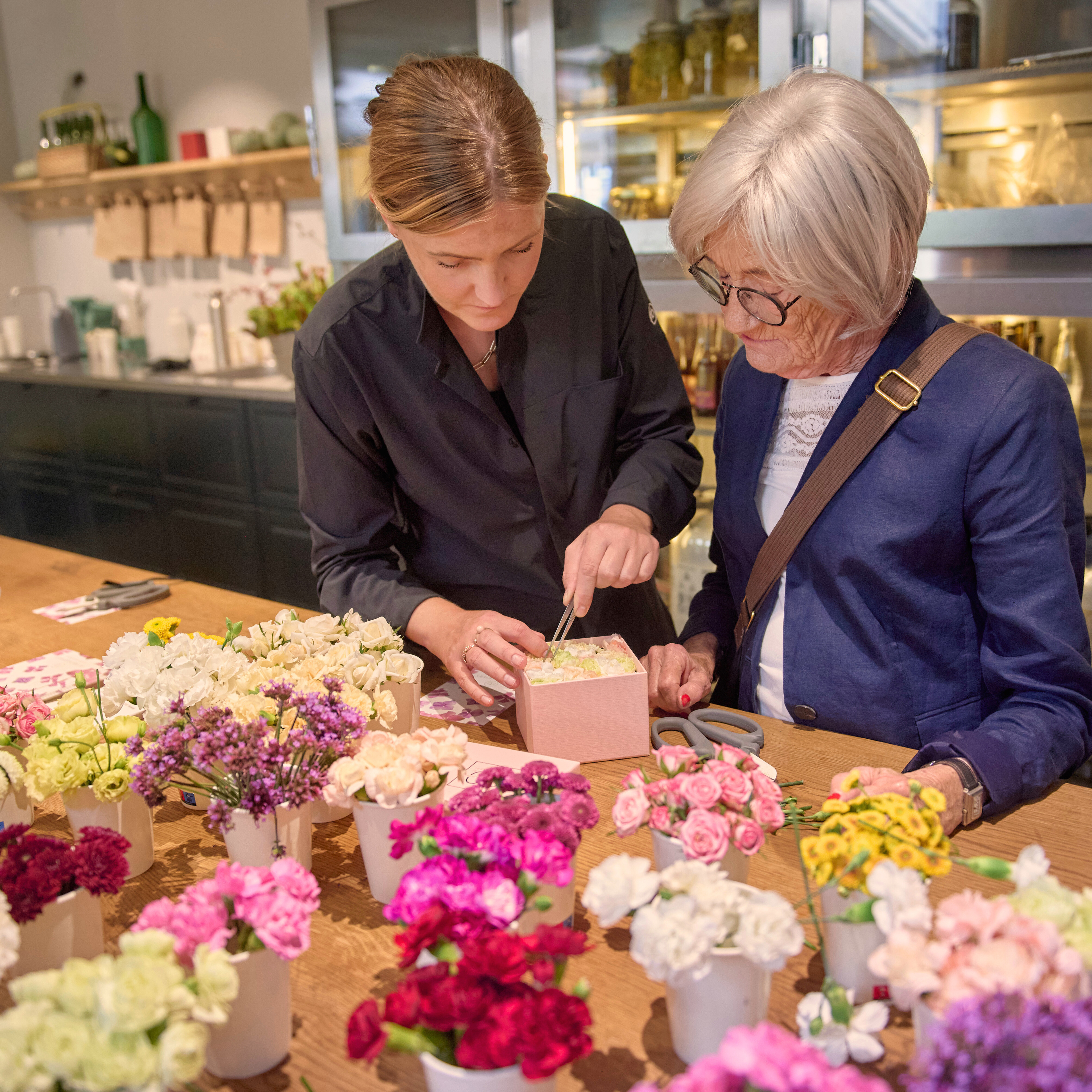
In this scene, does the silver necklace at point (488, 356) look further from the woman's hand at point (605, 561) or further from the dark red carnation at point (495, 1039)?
the dark red carnation at point (495, 1039)

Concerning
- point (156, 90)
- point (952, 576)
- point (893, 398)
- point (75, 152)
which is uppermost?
point (156, 90)

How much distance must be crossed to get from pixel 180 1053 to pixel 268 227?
15.8 feet

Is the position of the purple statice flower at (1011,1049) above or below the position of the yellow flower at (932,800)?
below

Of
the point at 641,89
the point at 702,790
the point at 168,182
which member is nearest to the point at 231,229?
the point at 168,182

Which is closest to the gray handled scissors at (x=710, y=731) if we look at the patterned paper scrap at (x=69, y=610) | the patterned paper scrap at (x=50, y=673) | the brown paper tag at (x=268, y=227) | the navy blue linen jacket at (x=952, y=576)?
the navy blue linen jacket at (x=952, y=576)

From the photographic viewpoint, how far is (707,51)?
9.95 ft

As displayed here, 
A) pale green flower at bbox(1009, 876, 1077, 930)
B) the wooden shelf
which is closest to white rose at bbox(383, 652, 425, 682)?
pale green flower at bbox(1009, 876, 1077, 930)

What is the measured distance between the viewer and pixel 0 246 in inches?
243

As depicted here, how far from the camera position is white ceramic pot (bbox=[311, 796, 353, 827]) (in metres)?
1.20

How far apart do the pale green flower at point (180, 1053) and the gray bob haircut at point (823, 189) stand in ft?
3.50

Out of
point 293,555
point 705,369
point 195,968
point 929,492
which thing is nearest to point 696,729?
point 929,492

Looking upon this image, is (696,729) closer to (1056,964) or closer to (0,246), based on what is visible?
(1056,964)

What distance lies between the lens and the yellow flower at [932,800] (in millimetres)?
850

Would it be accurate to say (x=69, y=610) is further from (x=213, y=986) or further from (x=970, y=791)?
(x=970, y=791)
